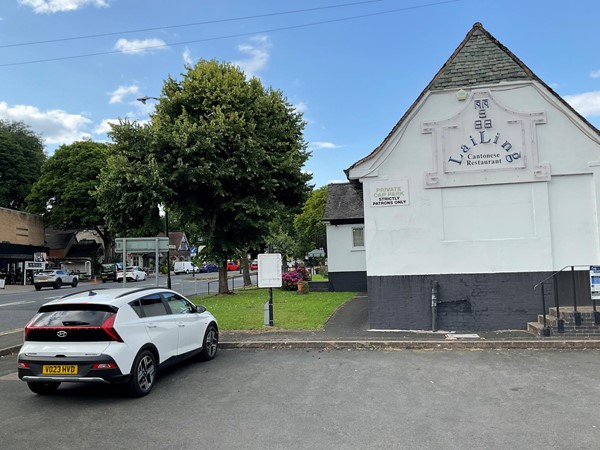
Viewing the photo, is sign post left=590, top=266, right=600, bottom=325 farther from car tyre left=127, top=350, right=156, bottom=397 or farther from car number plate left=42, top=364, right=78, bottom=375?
car number plate left=42, top=364, right=78, bottom=375

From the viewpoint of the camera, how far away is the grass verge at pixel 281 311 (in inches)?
506

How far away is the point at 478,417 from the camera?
5.68 m

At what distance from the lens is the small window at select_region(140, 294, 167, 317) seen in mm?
7627

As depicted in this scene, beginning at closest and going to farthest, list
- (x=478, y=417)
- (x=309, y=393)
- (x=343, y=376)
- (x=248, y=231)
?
(x=478, y=417) < (x=309, y=393) < (x=343, y=376) < (x=248, y=231)

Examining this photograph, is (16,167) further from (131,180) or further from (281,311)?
(281,311)

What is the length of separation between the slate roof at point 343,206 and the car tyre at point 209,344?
13.4m

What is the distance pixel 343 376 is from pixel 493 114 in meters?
7.81

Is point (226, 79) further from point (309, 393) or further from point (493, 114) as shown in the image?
point (309, 393)

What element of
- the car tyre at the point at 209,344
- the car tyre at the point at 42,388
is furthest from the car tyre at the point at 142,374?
the car tyre at the point at 209,344

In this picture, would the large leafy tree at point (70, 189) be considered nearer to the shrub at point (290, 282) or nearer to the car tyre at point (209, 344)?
the shrub at point (290, 282)

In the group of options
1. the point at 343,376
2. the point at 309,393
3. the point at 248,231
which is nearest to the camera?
the point at 309,393

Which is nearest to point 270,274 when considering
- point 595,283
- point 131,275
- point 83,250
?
point 595,283

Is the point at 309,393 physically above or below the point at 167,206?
below

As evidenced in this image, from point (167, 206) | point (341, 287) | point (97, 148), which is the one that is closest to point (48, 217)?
point (97, 148)
